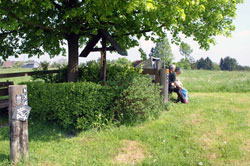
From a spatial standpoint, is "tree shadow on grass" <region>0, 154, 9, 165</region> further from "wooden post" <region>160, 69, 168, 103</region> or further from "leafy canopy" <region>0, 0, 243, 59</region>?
"wooden post" <region>160, 69, 168, 103</region>

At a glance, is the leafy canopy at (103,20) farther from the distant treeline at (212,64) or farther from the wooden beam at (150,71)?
the distant treeline at (212,64)

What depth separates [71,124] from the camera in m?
5.84

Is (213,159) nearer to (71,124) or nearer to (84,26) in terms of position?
(71,124)

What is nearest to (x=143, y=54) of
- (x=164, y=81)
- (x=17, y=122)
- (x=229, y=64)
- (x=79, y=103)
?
(x=164, y=81)

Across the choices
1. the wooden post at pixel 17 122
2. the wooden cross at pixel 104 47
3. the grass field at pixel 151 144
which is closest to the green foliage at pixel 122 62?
the wooden cross at pixel 104 47

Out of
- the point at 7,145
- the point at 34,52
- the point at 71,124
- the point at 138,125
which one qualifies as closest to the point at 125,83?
the point at 138,125

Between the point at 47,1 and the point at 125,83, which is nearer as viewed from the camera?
the point at 47,1

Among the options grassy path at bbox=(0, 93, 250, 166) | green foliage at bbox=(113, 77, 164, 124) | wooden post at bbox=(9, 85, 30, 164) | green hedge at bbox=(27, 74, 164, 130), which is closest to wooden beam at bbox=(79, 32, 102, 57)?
green hedge at bbox=(27, 74, 164, 130)

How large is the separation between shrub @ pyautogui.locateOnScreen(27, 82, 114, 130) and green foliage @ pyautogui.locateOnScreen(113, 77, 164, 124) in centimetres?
28

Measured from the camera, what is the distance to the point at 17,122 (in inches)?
153

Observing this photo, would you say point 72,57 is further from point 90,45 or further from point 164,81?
point 164,81

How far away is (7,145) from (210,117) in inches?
214

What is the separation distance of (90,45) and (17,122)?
393 centimetres

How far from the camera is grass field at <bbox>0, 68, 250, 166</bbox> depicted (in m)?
4.06
